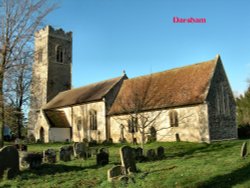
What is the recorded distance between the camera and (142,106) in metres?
27.8

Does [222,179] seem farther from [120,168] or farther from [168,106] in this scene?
[168,106]

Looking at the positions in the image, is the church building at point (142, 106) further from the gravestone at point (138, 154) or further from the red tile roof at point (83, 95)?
the gravestone at point (138, 154)

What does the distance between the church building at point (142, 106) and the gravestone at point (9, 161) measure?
8.75 m

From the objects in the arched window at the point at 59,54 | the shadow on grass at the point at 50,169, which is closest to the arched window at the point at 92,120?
the arched window at the point at 59,54

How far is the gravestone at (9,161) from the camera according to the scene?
36.7 feet

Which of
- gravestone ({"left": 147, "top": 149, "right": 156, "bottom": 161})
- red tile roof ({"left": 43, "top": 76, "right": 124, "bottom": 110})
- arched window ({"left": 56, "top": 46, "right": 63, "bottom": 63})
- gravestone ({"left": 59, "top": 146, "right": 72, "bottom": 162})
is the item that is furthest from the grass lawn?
arched window ({"left": 56, "top": 46, "right": 63, "bottom": 63})

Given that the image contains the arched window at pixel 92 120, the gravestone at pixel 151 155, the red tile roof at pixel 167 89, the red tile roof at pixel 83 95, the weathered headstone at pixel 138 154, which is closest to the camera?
the weathered headstone at pixel 138 154

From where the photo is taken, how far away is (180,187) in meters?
8.41

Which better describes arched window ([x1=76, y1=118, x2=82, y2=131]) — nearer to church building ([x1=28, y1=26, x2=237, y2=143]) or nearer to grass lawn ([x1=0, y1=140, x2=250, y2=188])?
church building ([x1=28, y1=26, x2=237, y2=143])

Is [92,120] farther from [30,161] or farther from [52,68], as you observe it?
[30,161]

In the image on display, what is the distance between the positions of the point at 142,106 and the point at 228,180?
18965 mm

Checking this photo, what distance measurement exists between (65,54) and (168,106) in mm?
24928

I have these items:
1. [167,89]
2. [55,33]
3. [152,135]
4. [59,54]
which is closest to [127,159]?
[152,135]

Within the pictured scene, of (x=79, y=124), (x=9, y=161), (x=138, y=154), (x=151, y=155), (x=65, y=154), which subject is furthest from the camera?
(x=79, y=124)
